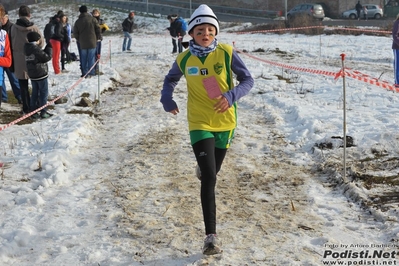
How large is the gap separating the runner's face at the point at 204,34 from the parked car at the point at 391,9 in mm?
44191

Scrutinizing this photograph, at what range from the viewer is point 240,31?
34594 mm

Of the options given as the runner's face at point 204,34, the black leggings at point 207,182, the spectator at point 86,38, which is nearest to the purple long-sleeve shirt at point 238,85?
the runner's face at point 204,34

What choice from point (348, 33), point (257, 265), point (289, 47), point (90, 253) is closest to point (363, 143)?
point (257, 265)

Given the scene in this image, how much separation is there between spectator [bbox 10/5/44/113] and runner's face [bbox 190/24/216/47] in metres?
6.08

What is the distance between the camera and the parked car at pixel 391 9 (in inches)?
1791

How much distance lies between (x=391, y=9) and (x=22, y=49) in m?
41.9

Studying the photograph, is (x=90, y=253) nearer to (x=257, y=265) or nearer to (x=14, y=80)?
(x=257, y=265)

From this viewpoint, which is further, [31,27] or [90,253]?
[31,27]

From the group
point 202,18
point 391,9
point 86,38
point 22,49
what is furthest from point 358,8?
point 202,18

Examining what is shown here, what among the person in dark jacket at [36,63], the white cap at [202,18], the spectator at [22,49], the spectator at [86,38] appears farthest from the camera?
the spectator at [86,38]

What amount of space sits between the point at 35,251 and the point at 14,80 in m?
7.21

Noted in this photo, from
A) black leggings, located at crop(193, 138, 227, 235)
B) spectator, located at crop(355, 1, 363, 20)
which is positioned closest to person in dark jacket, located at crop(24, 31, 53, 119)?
black leggings, located at crop(193, 138, 227, 235)

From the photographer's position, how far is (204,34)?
461 centimetres

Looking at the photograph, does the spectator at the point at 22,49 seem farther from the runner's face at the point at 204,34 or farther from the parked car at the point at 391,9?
the parked car at the point at 391,9
